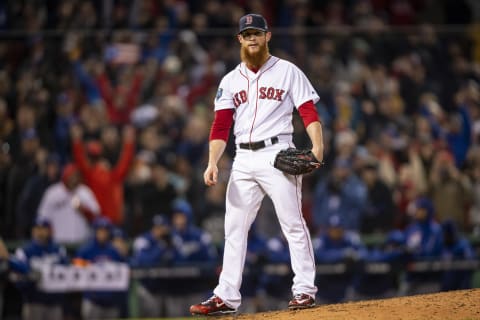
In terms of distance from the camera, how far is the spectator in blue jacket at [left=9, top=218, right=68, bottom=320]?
916cm

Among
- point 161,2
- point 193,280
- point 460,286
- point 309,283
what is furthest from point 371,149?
point 309,283

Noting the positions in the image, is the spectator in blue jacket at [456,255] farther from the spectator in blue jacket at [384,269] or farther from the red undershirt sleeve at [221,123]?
the red undershirt sleeve at [221,123]

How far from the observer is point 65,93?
997cm

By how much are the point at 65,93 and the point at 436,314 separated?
5.96 meters

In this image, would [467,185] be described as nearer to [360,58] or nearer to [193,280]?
[360,58]

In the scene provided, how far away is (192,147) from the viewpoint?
32.7ft

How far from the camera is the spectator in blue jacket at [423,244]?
9.87 m

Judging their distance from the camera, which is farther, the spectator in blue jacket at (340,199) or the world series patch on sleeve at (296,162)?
the spectator in blue jacket at (340,199)

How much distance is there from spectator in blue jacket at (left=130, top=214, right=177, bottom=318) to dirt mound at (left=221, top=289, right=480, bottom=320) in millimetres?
3890

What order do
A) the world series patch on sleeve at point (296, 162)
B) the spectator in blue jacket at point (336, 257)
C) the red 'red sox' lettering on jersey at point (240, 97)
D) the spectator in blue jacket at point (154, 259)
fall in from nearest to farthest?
the world series patch on sleeve at point (296, 162)
the red 'red sox' lettering on jersey at point (240, 97)
the spectator in blue jacket at point (154, 259)
the spectator in blue jacket at point (336, 257)

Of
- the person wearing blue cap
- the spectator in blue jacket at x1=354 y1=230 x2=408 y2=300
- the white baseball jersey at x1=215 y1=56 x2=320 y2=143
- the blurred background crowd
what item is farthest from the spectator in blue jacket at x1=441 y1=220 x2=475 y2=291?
the white baseball jersey at x1=215 y1=56 x2=320 y2=143

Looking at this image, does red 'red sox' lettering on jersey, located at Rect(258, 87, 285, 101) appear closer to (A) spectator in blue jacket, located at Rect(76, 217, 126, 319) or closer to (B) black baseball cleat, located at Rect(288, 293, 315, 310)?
(B) black baseball cleat, located at Rect(288, 293, 315, 310)

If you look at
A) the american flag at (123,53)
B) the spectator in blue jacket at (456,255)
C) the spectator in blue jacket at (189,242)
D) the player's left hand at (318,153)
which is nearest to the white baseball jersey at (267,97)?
the player's left hand at (318,153)

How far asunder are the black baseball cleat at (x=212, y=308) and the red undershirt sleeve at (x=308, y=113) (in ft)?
4.17
